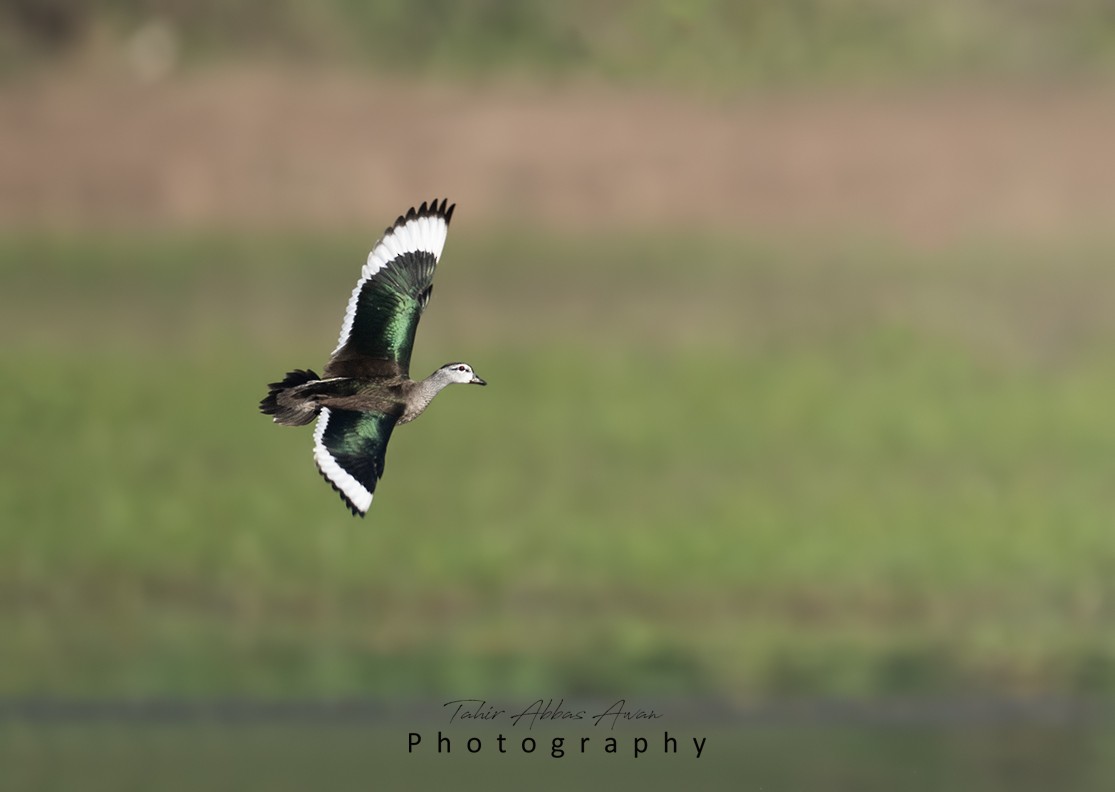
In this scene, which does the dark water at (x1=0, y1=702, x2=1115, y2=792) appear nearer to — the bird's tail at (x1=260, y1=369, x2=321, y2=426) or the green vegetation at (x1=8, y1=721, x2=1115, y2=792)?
the green vegetation at (x1=8, y1=721, x2=1115, y2=792)

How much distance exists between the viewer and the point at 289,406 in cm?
944

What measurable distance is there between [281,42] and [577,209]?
4.44 m

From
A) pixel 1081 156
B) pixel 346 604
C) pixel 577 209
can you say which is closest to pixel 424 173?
pixel 577 209

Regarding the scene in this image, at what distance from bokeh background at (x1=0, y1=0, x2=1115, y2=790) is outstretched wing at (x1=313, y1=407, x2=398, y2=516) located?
7048mm

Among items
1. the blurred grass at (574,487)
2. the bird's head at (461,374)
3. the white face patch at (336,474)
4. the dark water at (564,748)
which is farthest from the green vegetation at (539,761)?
the bird's head at (461,374)

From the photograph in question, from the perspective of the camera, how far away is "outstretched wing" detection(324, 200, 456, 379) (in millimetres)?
9914

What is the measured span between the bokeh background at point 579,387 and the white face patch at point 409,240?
6.80 meters

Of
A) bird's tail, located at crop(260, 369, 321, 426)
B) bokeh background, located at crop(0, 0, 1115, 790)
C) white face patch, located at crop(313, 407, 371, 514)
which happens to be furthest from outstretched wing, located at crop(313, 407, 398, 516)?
bokeh background, located at crop(0, 0, 1115, 790)

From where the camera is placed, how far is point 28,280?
75.6 feet

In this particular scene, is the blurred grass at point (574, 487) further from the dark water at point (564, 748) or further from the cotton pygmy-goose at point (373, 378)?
the cotton pygmy-goose at point (373, 378)

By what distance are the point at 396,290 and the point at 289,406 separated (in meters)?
1.00

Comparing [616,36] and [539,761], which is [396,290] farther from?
[616,36]

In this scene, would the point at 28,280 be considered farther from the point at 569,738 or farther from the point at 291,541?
the point at 569,738
